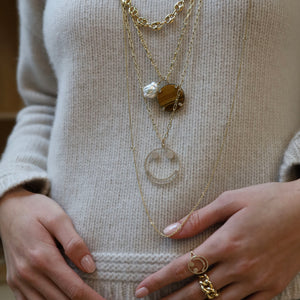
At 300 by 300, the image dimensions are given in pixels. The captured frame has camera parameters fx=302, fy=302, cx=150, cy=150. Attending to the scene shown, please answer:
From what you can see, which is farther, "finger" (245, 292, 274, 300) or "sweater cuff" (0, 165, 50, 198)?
"sweater cuff" (0, 165, 50, 198)

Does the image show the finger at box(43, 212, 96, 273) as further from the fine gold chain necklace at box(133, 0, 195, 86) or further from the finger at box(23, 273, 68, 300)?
the fine gold chain necklace at box(133, 0, 195, 86)

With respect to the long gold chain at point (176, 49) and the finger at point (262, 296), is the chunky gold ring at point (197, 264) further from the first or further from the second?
the long gold chain at point (176, 49)

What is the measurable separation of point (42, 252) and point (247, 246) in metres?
0.37

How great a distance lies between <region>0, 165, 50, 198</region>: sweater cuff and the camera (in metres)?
0.65

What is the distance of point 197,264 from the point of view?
512mm

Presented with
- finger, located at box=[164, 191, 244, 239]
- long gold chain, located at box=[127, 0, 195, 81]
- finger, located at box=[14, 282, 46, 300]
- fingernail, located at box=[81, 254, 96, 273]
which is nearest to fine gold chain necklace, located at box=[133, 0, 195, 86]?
long gold chain, located at box=[127, 0, 195, 81]

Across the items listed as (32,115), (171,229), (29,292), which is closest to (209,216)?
(171,229)

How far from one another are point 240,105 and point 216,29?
0.16 m

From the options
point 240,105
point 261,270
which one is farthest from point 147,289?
point 240,105

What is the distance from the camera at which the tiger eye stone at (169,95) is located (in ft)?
1.94

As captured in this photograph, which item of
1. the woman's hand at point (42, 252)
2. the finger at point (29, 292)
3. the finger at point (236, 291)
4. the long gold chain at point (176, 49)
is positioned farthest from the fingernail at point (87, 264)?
the long gold chain at point (176, 49)

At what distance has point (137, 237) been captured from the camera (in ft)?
1.87

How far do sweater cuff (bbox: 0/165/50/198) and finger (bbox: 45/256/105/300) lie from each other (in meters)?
0.18

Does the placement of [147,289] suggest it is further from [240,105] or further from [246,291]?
[240,105]
